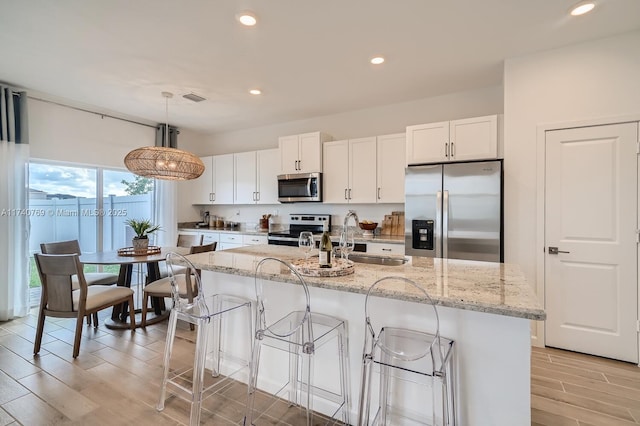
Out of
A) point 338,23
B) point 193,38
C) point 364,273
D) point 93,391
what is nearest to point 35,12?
point 193,38

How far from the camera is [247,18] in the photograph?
2.29 metres

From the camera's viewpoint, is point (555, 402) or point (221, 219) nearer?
point (555, 402)

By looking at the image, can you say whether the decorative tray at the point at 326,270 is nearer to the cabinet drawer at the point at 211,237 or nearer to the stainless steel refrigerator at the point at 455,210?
the stainless steel refrigerator at the point at 455,210

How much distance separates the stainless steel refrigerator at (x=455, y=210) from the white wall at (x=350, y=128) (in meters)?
0.87

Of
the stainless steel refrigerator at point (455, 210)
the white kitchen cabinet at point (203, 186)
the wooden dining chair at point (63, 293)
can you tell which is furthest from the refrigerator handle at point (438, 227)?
the white kitchen cabinet at point (203, 186)

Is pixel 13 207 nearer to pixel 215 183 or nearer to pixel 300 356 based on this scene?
pixel 215 183

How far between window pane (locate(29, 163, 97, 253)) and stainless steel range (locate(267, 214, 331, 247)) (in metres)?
2.66

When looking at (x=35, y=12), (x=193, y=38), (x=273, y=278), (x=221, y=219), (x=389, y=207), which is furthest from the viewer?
(x=221, y=219)

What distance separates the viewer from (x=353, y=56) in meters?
2.88

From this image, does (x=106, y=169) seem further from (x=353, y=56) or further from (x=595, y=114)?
(x=595, y=114)

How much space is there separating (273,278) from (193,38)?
2147 mm

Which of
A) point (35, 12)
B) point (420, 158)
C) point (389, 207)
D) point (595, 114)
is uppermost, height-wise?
point (35, 12)

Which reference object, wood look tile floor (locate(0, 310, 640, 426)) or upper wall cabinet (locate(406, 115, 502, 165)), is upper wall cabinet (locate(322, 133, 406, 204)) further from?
wood look tile floor (locate(0, 310, 640, 426))

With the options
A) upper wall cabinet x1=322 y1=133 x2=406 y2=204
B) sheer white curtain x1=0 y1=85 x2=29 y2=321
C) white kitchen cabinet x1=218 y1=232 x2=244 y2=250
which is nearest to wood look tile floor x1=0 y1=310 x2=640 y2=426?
sheer white curtain x1=0 y1=85 x2=29 y2=321
